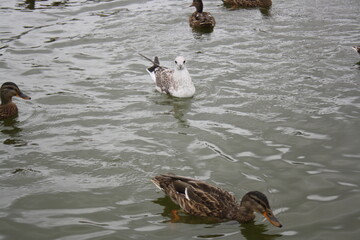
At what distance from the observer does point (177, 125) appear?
403 inches

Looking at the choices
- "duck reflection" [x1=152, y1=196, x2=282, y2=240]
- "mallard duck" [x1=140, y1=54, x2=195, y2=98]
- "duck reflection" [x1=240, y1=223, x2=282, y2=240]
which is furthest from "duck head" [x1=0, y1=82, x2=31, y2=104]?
"duck reflection" [x1=240, y1=223, x2=282, y2=240]

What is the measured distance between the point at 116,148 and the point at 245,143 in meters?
2.32

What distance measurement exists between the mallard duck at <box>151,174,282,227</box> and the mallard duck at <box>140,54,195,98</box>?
4294 millimetres

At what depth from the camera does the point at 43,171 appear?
333 inches

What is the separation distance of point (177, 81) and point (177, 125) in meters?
1.63

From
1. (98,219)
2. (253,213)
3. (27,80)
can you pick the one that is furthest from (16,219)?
(27,80)

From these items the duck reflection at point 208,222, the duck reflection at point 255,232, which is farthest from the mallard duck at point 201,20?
the duck reflection at point 255,232

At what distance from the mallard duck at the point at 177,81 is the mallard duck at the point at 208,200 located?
4294 millimetres

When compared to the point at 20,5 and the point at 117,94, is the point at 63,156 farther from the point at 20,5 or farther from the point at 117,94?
the point at 20,5

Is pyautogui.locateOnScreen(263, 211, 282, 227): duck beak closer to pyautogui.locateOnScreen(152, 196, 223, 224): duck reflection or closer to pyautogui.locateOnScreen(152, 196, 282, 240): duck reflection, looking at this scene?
pyautogui.locateOnScreen(152, 196, 282, 240): duck reflection

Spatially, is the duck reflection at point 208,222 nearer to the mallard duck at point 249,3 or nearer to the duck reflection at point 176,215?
the duck reflection at point 176,215

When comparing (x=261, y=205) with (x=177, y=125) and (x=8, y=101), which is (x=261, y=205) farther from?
(x=8, y=101)

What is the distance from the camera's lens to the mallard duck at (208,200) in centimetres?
698

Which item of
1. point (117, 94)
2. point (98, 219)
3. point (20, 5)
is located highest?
point (20, 5)
